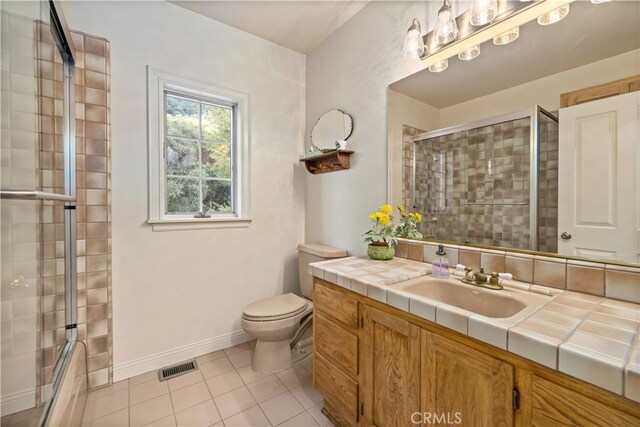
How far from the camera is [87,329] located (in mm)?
1606

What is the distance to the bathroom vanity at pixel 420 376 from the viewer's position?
2.07ft

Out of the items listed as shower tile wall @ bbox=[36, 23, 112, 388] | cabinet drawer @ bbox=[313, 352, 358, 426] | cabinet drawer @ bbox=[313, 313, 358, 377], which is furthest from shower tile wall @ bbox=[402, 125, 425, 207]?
shower tile wall @ bbox=[36, 23, 112, 388]

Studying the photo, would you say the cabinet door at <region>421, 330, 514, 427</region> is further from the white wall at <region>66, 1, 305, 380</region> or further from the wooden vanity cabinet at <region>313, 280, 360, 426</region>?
the white wall at <region>66, 1, 305, 380</region>

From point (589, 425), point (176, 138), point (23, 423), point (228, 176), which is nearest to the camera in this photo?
point (589, 425)

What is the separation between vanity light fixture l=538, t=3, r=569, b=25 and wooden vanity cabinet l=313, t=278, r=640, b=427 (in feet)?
4.27

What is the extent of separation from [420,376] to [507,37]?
1.49 m

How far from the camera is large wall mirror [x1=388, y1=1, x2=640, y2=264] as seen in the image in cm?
91

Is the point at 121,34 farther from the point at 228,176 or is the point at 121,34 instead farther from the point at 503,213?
the point at 503,213

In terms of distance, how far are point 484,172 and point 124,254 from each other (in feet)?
7.19

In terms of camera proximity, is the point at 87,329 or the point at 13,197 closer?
the point at 13,197

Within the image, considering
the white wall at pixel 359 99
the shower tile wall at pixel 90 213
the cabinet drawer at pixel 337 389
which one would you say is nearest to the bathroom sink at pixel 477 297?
the cabinet drawer at pixel 337 389

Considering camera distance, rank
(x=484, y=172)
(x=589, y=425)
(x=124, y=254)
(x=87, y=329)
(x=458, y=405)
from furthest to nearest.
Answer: (x=124, y=254)
(x=87, y=329)
(x=484, y=172)
(x=458, y=405)
(x=589, y=425)

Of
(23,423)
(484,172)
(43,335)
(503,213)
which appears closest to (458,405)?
(503,213)

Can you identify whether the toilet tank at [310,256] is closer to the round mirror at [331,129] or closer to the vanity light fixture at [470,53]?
the round mirror at [331,129]
